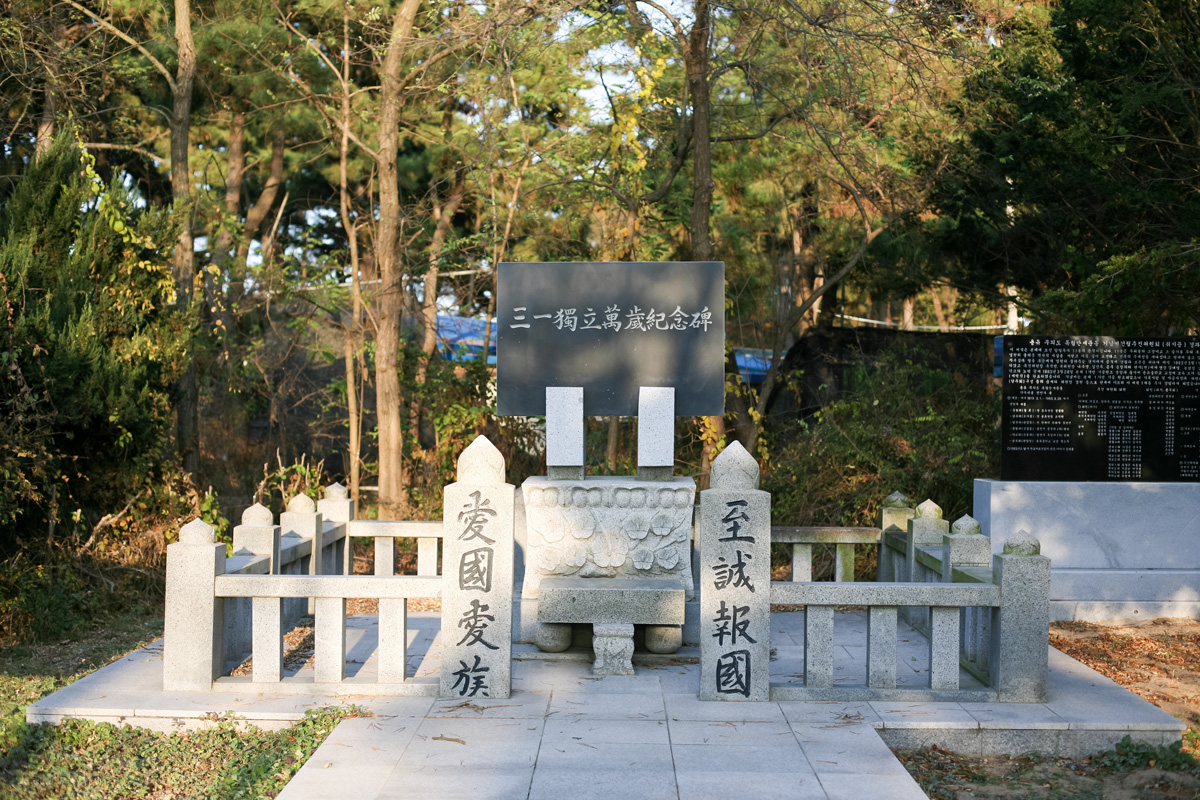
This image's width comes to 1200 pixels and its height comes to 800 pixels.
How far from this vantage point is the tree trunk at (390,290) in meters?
11.5

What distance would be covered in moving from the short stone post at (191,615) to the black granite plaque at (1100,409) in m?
6.95

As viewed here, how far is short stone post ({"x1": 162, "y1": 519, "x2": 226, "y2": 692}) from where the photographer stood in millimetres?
5859

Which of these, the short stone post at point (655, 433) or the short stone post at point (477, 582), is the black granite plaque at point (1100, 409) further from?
the short stone post at point (477, 582)

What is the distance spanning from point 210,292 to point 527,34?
221 inches

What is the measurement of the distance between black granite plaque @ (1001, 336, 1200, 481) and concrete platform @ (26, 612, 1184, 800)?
3.24m

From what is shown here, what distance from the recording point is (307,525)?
25.2ft

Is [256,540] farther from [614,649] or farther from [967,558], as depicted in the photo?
[967,558]

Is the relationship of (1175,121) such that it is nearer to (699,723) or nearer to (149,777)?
(699,723)

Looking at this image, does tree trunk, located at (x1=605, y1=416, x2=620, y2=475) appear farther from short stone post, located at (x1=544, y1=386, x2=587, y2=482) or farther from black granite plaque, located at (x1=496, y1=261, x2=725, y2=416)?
short stone post, located at (x1=544, y1=386, x2=587, y2=482)

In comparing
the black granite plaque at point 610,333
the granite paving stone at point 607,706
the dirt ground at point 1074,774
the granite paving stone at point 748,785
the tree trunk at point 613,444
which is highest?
the black granite plaque at point 610,333

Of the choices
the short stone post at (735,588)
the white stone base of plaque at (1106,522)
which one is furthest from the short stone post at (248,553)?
the white stone base of plaque at (1106,522)

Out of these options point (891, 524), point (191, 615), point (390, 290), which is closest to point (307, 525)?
point (191, 615)

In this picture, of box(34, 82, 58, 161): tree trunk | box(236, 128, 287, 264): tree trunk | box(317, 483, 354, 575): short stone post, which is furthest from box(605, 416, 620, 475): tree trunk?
box(236, 128, 287, 264): tree trunk

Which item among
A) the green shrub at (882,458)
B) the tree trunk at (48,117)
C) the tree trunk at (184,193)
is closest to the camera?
the green shrub at (882,458)
